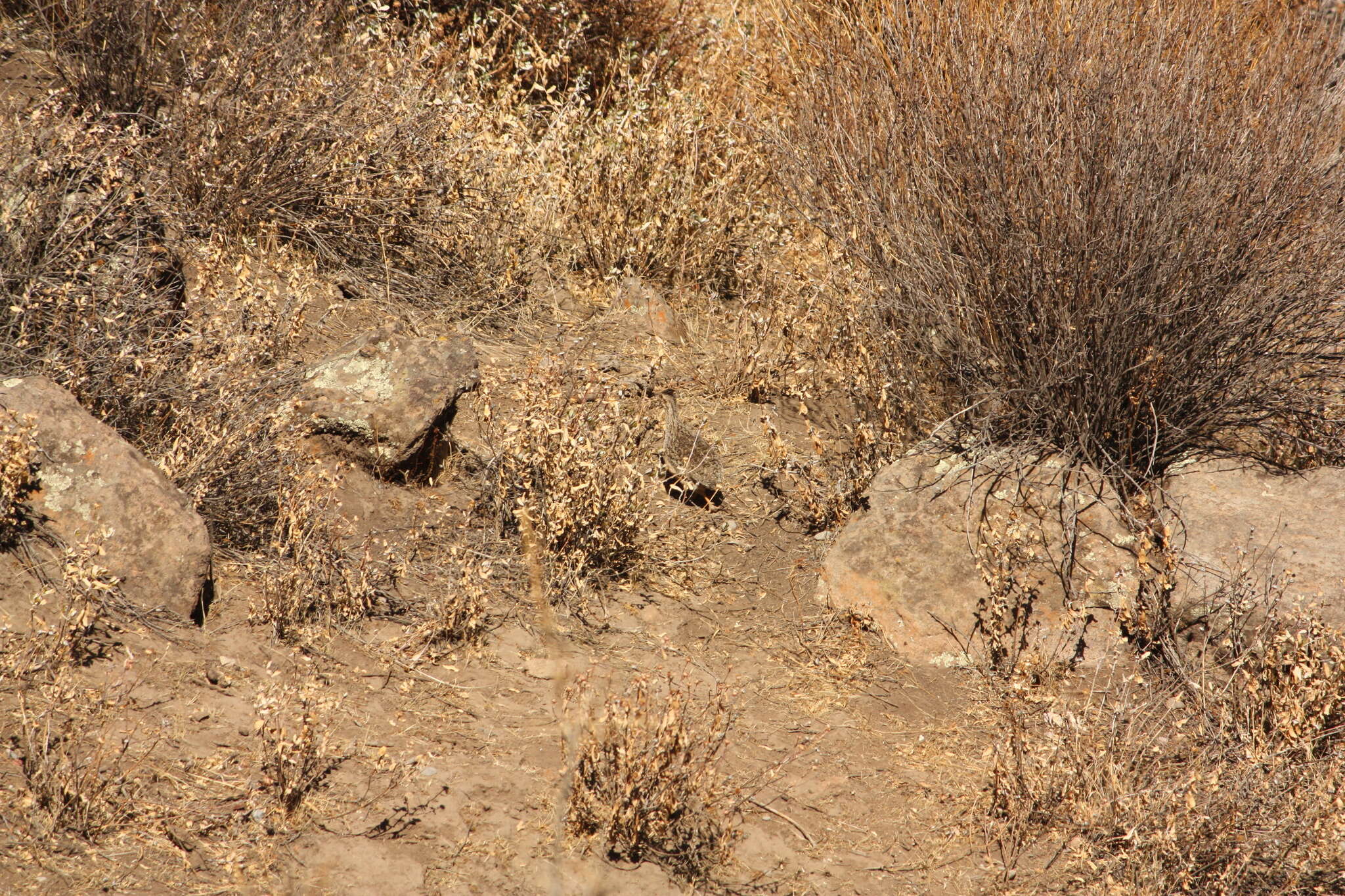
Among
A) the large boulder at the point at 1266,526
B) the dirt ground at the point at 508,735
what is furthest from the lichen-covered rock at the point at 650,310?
the large boulder at the point at 1266,526

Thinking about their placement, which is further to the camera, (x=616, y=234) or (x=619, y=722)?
(x=616, y=234)

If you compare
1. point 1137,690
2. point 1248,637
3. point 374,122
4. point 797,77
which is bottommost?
point 1137,690

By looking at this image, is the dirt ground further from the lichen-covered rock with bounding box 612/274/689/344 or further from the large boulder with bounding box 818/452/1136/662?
the lichen-covered rock with bounding box 612/274/689/344

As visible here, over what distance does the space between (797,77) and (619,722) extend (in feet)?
15.0

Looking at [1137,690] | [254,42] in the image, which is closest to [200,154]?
[254,42]

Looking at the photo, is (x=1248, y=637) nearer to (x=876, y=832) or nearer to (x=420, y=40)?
(x=876, y=832)

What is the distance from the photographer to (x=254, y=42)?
551 centimetres

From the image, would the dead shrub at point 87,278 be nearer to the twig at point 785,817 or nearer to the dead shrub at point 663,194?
the dead shrub at point 663,194

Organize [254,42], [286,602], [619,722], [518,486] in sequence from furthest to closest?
[254,42] → [518,486] → [286,602] → [619,722]

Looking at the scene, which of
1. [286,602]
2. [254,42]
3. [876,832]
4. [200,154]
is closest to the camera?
[876,832]

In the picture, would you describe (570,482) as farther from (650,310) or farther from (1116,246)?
(1116,246)

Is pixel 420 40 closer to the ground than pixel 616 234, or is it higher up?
higher up

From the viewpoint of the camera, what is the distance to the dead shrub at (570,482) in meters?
4.14

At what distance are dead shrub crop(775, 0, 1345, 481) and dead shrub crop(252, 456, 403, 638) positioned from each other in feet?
Answer: 7.57
